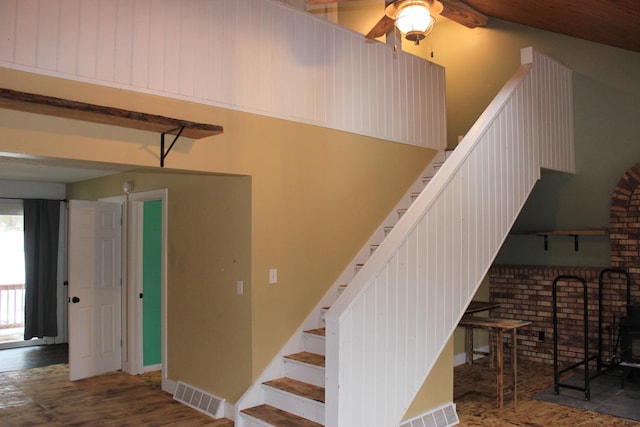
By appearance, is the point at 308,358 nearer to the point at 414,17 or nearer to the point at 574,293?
the point at 414,17

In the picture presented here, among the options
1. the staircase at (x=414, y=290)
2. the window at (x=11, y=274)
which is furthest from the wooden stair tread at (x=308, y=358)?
the window at (x=11, y=274)

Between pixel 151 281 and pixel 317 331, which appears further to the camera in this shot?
pixel 151 281

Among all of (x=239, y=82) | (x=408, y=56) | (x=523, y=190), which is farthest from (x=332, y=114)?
(x=523, y=190)

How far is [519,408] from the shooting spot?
180 inches

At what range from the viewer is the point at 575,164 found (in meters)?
5.90

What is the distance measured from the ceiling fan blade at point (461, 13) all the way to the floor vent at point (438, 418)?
10.1 ft

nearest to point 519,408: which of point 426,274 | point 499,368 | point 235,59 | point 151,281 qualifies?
point 499,368

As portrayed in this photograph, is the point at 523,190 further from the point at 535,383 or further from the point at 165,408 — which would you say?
the point at 165,408

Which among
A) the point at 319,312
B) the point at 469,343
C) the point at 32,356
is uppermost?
the point at 319,312

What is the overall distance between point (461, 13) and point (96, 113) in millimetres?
2737

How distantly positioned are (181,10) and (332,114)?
1.61 meters

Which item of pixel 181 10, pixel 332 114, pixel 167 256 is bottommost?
pixel 167 256

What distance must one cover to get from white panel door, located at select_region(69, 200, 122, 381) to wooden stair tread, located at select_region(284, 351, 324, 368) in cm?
274

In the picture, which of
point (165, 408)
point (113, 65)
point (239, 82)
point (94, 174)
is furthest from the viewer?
point (94, 174)
